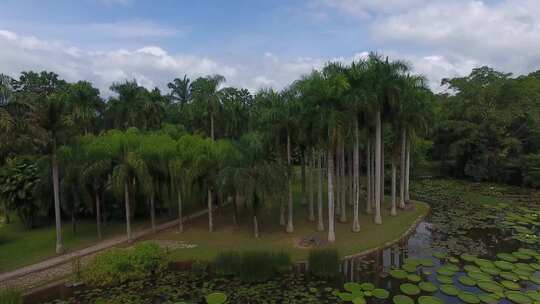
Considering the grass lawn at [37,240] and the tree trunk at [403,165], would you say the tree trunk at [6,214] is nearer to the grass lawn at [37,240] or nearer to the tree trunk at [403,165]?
the grass lawn at [37,240]

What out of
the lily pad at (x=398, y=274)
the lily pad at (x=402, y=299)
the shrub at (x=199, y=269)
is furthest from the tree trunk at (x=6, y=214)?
the lily pad at (x=402, y=299)

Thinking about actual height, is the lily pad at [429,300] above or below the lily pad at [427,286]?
above

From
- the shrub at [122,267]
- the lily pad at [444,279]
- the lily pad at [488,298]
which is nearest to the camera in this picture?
the lily pad at [488,298]

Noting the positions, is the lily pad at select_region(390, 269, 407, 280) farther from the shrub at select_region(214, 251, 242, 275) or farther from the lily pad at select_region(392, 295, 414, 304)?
the shrub at select_region(214, 251, 242, 275)


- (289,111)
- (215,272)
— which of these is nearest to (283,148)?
(289,111)

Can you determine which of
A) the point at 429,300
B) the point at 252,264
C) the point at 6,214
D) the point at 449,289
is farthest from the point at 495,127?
the point at 6,214

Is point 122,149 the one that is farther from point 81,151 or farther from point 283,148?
point 283,148

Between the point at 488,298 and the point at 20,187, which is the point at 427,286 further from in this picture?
the point at 20,187
